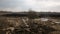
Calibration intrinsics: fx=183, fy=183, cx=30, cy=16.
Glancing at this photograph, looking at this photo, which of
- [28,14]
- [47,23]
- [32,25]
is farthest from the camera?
[28,14]

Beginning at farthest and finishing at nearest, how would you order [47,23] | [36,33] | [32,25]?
[47,23] → [32,25] → [36,33]

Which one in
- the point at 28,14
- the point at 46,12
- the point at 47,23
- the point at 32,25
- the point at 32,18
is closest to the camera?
the point at 32,25

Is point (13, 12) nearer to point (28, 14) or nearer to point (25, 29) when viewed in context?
point (28, 14)

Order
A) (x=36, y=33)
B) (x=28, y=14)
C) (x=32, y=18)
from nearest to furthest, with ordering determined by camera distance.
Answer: (x=36, y=33) < (x=32, y=18) < (x=28, y=14)

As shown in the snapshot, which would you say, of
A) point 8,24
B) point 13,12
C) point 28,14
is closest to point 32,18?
point 28,14

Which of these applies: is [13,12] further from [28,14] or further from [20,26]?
[20,26]

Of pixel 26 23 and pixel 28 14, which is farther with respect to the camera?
pixel 28 14

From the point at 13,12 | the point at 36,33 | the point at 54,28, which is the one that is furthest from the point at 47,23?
the point at 13,12

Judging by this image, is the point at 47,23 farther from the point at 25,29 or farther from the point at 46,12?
the point at 46,12

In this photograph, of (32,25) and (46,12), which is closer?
(32,25)
